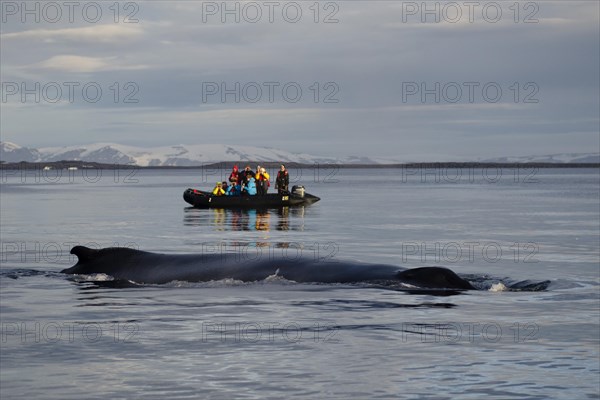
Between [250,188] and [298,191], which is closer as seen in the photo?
[250,188]

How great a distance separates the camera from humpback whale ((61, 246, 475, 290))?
64.3ft

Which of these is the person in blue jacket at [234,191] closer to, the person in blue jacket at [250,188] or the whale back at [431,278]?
the person in blue jacket at [250,188]

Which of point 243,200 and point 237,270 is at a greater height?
point 243,200

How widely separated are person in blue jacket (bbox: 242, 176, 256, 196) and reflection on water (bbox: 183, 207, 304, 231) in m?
1.27

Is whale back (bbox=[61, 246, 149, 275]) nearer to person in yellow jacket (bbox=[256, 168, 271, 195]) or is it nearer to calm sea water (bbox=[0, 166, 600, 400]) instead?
calm sea water (bbox=[0, 166, 600, 400])

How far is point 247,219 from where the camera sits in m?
48.8

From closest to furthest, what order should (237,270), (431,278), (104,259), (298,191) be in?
1. (431,278)
2. (237,270)
3. (104,259)
4. (298,191)

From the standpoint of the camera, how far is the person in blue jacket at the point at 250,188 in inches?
2256

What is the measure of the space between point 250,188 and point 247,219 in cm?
863

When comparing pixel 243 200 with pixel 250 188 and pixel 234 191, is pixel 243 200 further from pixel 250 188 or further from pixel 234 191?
pixel 234 191

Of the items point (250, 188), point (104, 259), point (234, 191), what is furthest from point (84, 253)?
point (234, 191)

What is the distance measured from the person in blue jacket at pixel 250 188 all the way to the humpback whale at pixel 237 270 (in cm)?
3448

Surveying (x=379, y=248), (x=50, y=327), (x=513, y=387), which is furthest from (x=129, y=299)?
(x=379, y=248)

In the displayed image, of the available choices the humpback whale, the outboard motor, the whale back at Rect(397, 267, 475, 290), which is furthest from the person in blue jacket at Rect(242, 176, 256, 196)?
the whale back at Rect(397, 267, 475, 290)
